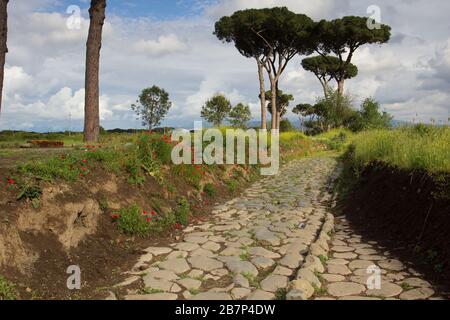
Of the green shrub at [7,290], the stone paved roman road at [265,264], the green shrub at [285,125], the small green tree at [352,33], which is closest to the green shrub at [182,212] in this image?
the stone paved roman road at [265,264]

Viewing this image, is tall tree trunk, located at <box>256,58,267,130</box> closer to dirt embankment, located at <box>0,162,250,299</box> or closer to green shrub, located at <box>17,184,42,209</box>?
dirt embankment, located at <box>0,162,250,299</box>

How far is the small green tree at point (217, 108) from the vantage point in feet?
118

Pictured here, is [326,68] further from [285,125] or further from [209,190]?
[209,190]

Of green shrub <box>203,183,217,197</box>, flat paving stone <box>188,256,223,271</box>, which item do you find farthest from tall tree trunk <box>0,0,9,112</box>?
flat paving stone <box>188,256,223,271</box>

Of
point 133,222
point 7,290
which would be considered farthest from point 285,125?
point 7,290

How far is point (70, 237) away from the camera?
440 cm

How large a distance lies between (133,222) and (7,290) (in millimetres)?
2222

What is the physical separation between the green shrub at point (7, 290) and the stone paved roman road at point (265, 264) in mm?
991

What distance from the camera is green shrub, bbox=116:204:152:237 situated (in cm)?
520

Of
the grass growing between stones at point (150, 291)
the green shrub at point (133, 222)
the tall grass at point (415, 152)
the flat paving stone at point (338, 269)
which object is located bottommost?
the grass growing between stones at point (150, 291)

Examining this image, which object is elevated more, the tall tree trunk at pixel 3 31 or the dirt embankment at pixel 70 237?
the tall tree trunk at pixel 3 31

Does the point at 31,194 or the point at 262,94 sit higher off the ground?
the point at 262,94

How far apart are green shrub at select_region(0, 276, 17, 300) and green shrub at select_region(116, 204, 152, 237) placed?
6.34ft

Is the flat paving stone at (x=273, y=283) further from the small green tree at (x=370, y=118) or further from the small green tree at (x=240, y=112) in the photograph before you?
the small green tree at (x=240, y=112)
